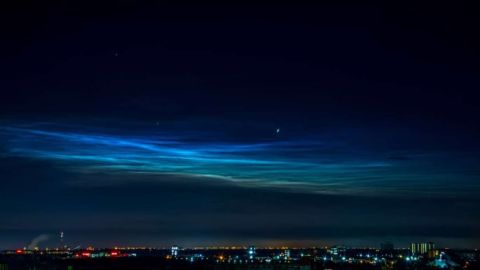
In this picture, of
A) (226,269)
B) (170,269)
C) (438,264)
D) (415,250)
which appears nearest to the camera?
(170,269)

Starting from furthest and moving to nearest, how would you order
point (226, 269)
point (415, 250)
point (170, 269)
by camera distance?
point (415, 250)
point (226, 269)
point (170, 269)

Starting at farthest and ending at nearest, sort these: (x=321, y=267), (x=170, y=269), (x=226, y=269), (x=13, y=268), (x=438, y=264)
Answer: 1. (x=438, y=264)
2. (x=321, y=267)
3. (x=226, y=269)
4. (x=170, y=269)
5. (x=13, y=268)

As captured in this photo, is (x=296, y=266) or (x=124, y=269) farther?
(x=296, y=266)

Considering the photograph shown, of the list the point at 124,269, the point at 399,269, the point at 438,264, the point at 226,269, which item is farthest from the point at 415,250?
the point at 124,269

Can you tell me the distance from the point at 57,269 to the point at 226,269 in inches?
886

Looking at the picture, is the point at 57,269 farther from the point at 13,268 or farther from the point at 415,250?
the point at 415,250

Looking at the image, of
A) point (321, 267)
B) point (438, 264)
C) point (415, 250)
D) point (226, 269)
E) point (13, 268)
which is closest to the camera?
point (13, 268)

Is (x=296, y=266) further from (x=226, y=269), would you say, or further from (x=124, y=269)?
(x=124, y=269)

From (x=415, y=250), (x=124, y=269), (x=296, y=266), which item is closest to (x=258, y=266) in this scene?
(x=296, y=266)

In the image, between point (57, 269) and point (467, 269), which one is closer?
Result: point (57, 269)

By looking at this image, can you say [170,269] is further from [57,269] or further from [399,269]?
[399,269]

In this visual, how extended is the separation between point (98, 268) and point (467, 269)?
47.0 meters

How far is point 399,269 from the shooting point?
103 meters

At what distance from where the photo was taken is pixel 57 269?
8550 cm
